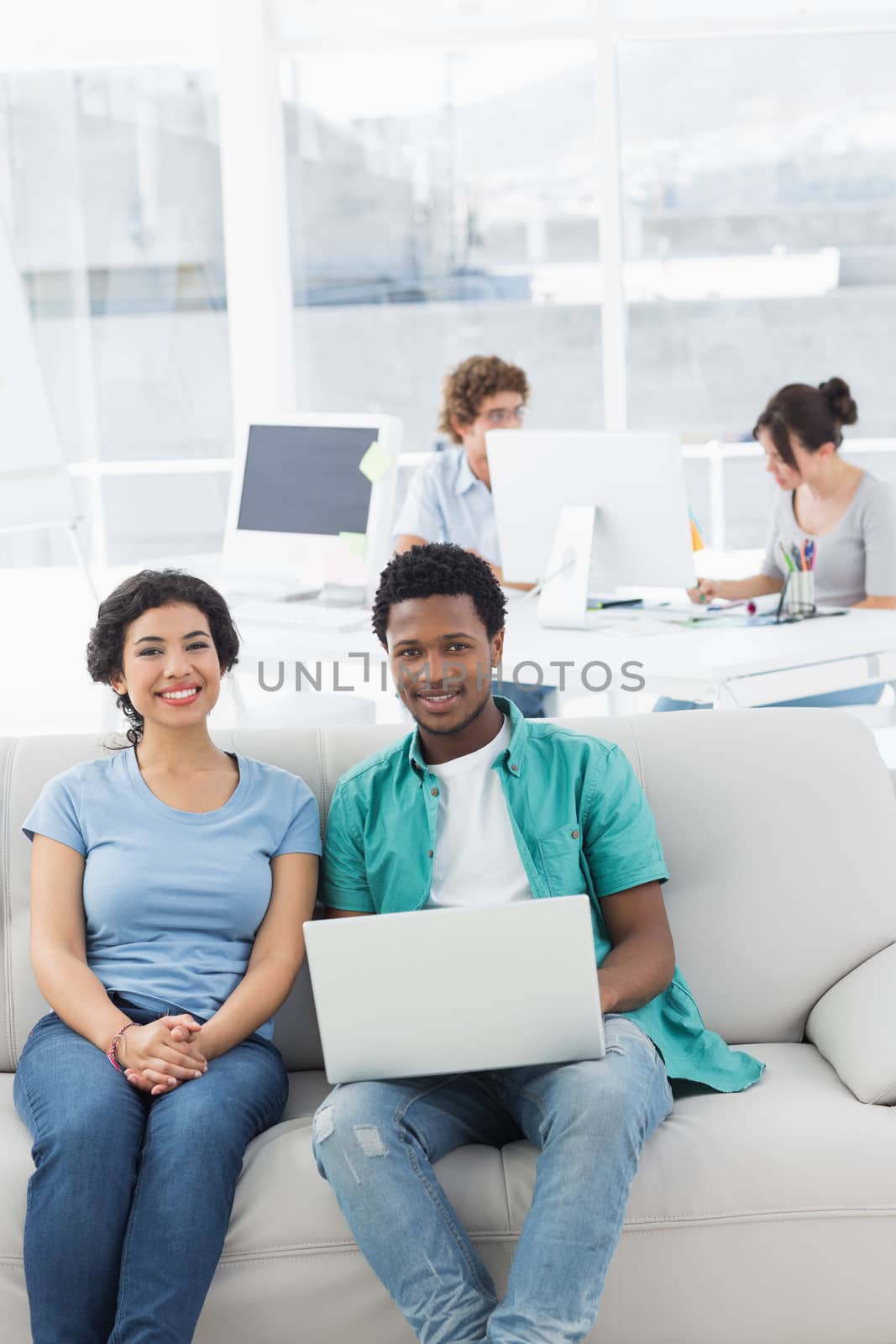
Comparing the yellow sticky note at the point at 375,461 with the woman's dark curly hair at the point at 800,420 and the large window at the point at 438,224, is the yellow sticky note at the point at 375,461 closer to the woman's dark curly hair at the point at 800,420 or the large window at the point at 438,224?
the woman's dark curly hair at the point at 800,420

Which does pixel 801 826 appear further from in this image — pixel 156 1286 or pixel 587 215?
pixel 587 215

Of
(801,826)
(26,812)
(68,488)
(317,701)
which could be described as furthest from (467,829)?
(68,488)

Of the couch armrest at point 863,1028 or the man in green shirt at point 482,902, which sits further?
the couch armrest at point 863,1028

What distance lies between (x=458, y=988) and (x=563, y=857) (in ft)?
1.06

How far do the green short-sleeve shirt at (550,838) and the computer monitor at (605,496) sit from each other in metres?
1.26

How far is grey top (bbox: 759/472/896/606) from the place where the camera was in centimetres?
331

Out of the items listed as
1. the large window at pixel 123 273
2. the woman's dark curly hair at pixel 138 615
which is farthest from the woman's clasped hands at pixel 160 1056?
the large window at pixel 123 273

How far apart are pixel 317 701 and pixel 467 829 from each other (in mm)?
1868

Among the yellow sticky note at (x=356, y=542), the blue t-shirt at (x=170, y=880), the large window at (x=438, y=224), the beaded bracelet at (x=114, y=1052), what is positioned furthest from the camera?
the large window at (x=438, y=224)

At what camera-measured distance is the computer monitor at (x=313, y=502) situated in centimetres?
333

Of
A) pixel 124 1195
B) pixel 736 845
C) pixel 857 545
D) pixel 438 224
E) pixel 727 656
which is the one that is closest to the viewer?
pixel 124 1195

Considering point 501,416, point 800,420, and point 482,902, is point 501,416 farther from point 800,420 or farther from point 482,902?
point 482,902

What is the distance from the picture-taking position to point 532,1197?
1.61 meters

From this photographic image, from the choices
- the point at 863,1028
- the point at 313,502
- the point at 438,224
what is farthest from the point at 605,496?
the point at 438,224
